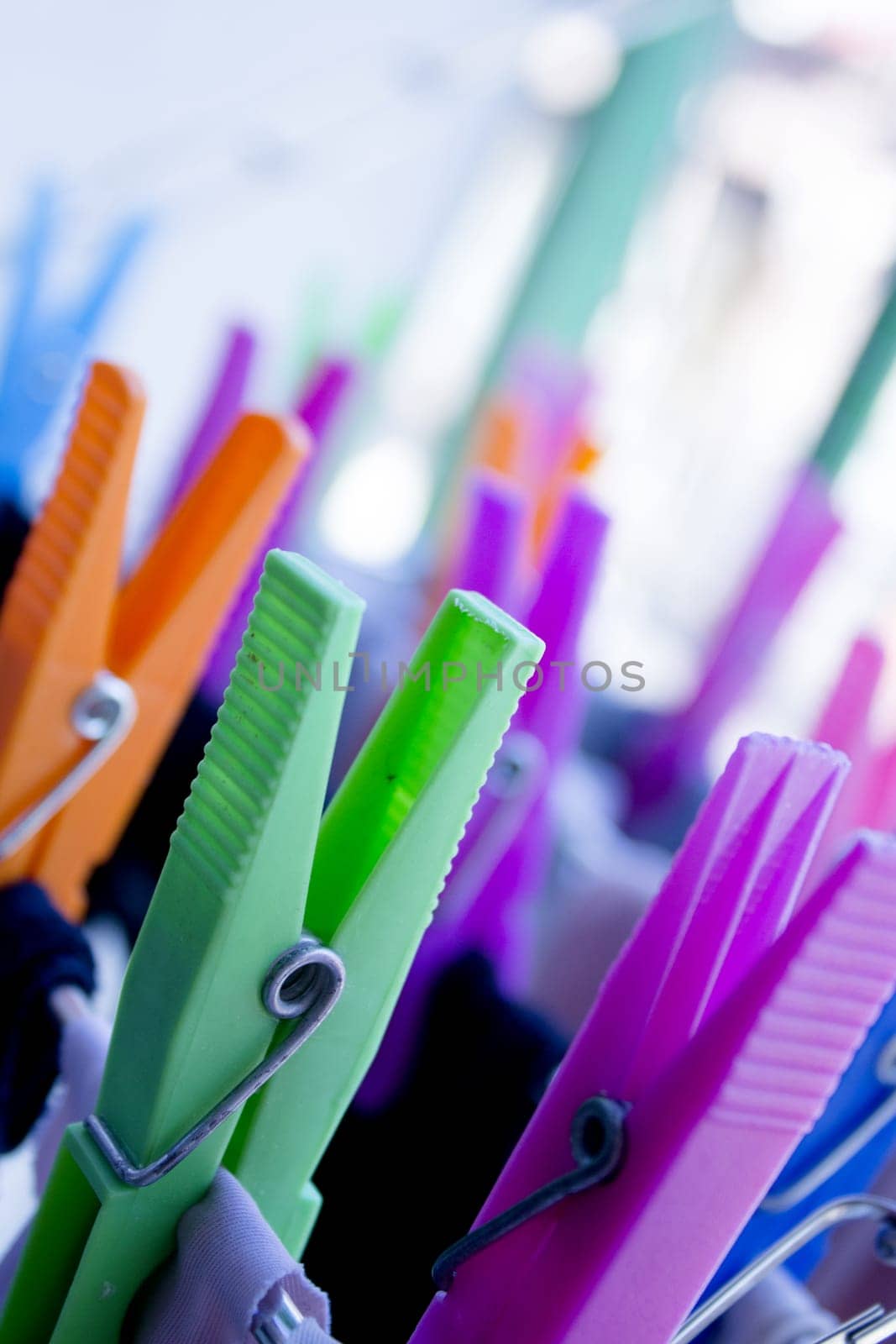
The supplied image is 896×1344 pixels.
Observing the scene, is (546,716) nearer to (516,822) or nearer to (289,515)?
(516,822)

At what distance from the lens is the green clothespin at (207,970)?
37 cm

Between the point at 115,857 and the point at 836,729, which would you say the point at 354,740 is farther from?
the point at 836,729

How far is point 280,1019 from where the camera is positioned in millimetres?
407

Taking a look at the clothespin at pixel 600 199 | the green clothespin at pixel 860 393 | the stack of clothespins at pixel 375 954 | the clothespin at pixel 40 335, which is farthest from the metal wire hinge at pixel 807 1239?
the clothespin at pixel 600 199

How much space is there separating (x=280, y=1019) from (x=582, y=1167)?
10 centimetres

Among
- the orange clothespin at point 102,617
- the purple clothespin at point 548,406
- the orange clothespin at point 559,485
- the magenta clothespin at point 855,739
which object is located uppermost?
the purple clothespin at point 548,406

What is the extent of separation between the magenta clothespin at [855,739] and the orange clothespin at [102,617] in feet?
1.00

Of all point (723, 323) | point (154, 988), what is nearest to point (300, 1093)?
point (154, 988)

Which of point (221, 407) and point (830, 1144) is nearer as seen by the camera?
point (830, 1144)

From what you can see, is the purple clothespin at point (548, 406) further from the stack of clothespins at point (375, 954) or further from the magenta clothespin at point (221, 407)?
the magenta clothespin at point (221, 407)

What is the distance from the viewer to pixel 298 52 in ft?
4.29

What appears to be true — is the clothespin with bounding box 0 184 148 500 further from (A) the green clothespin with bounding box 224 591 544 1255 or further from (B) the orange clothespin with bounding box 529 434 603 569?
(A) the green clothespin with bounding box 224 591 544 1255

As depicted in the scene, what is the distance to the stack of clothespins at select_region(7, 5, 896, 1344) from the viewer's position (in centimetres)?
38

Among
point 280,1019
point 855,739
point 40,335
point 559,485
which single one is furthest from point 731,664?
point 280,1019
